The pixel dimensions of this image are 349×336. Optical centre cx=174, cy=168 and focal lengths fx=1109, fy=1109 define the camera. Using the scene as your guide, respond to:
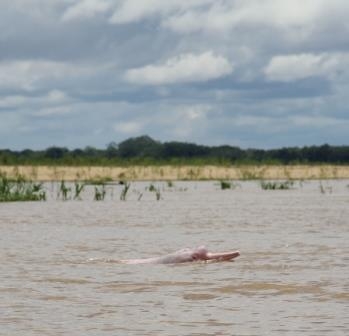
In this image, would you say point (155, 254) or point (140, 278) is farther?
point (155, 254)

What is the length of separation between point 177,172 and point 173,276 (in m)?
45.2

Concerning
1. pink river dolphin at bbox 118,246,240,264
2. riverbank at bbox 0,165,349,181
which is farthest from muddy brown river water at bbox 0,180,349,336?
riverbank at bbox 0,165,349,181

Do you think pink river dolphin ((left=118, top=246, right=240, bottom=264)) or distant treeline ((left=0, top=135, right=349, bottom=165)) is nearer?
pink river dolphin ((left=118, top=246, right=240, bottom=264))

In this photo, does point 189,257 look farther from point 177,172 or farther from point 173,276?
point 177,172

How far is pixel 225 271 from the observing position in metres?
12.1

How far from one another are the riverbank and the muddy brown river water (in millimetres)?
29933

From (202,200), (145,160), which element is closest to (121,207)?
(202,200)

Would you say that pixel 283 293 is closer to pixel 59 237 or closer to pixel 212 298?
pixel 212 298

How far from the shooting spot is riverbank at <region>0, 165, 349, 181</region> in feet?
173

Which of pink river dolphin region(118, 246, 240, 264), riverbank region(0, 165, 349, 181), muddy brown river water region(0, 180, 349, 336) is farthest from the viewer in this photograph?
riverbank region(0, 165, 349, 181)

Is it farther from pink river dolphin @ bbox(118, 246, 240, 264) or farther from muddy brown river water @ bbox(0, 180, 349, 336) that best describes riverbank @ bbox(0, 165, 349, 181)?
pink river dolphin @ bbox(118, 246, 240, 264)

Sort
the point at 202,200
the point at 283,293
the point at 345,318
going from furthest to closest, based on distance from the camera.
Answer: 1. the point at 202,200
2. the point at 283,293
3. the point at 345,318

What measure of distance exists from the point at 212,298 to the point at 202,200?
19405 mm

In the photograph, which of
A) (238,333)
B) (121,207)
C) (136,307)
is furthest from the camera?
(121,207)
